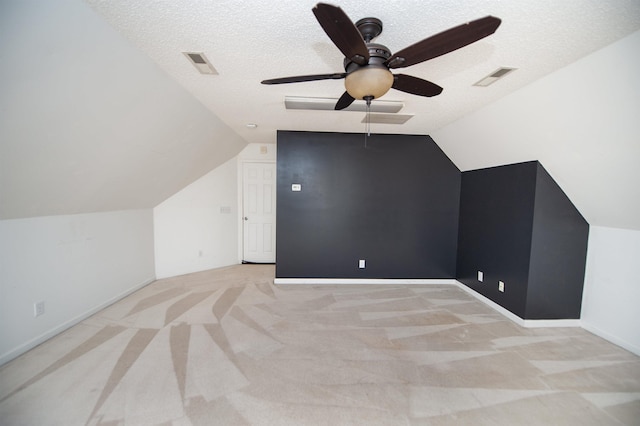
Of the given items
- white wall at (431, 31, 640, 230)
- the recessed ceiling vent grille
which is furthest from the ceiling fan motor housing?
white wall at (431, 31, 640, 230)

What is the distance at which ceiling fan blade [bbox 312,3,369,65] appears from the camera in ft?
3.17

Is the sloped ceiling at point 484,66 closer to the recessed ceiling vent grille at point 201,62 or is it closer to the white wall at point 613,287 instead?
the recessed ceiling vent grille at point 201,62

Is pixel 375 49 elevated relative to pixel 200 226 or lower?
elevated

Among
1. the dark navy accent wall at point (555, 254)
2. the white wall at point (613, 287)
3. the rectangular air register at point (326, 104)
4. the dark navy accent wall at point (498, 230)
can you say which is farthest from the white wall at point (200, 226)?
the white wall at point (613, 287)

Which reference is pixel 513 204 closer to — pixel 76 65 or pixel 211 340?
pixel 211 340

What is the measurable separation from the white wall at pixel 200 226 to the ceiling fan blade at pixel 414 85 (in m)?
3.75

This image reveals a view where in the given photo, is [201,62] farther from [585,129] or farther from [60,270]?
[585,129]

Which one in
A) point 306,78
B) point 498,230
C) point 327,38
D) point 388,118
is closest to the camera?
point 306,78

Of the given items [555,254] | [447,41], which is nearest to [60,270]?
[447,41]

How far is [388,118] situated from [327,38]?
1.64 metres

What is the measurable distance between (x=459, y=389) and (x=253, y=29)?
279cm

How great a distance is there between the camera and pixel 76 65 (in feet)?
4.91

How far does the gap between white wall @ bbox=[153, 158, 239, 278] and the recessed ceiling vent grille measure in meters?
2.67

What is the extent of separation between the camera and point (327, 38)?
1584 mm
